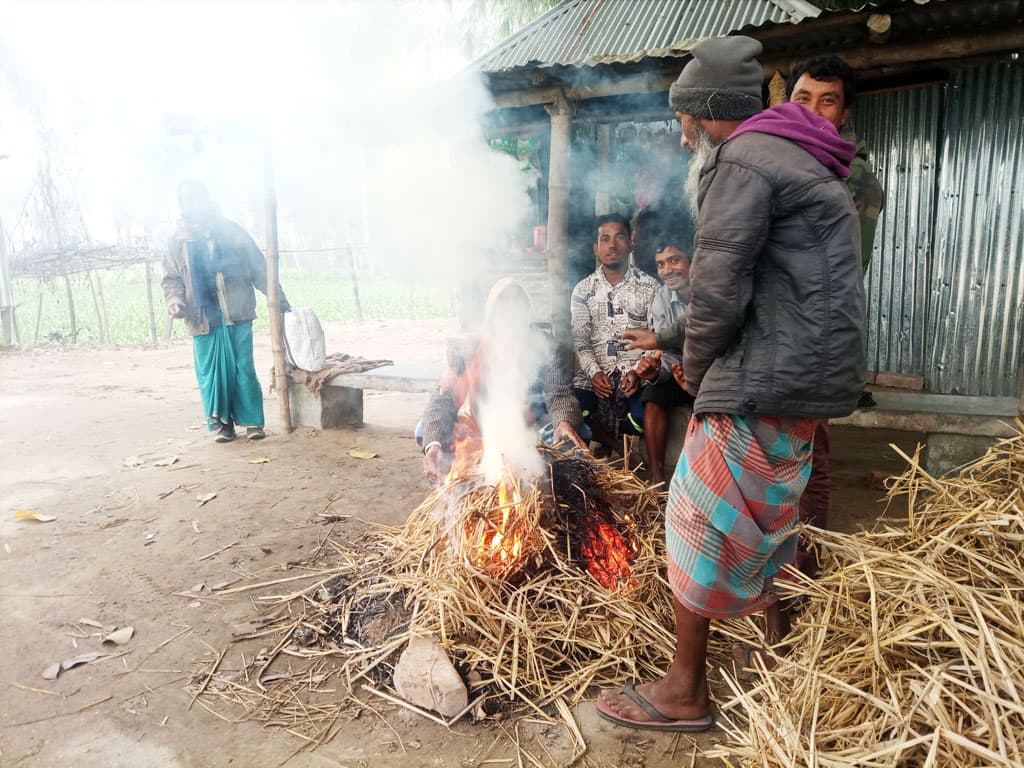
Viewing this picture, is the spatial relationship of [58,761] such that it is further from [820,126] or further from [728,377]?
[820,126]

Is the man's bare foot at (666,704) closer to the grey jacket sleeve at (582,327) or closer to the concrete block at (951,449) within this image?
the grey jacket sleeve at (582,327)

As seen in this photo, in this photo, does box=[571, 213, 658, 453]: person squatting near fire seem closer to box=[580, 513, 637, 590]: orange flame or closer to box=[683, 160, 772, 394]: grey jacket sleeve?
box=[580, 513, 637, 590]: orange flame

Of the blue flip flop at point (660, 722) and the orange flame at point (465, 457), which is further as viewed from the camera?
the orange flame at point (465, 457)

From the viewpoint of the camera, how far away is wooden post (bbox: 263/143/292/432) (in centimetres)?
641

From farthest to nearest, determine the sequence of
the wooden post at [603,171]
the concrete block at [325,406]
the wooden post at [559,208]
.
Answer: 1. the wooden post at [603,171]
2. the concrete block at [325,406]
3. the wooden post at [559,208]

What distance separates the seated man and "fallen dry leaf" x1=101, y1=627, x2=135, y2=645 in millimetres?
2996

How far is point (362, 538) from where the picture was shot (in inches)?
160

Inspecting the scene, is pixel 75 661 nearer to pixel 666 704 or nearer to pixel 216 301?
pixel 666 704

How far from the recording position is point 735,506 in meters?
2.13

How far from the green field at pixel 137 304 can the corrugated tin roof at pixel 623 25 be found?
13.3 ft

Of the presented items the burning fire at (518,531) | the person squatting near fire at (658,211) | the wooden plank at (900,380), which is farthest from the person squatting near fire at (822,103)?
the wooden plank at (900,380)

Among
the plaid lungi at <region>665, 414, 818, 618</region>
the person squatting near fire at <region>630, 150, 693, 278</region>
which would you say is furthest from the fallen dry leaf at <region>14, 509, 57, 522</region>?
the person squatting near fire at <region>630, 150, 693, 278</region>

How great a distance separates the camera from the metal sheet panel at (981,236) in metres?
5.86

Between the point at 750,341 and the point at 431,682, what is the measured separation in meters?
1.67
